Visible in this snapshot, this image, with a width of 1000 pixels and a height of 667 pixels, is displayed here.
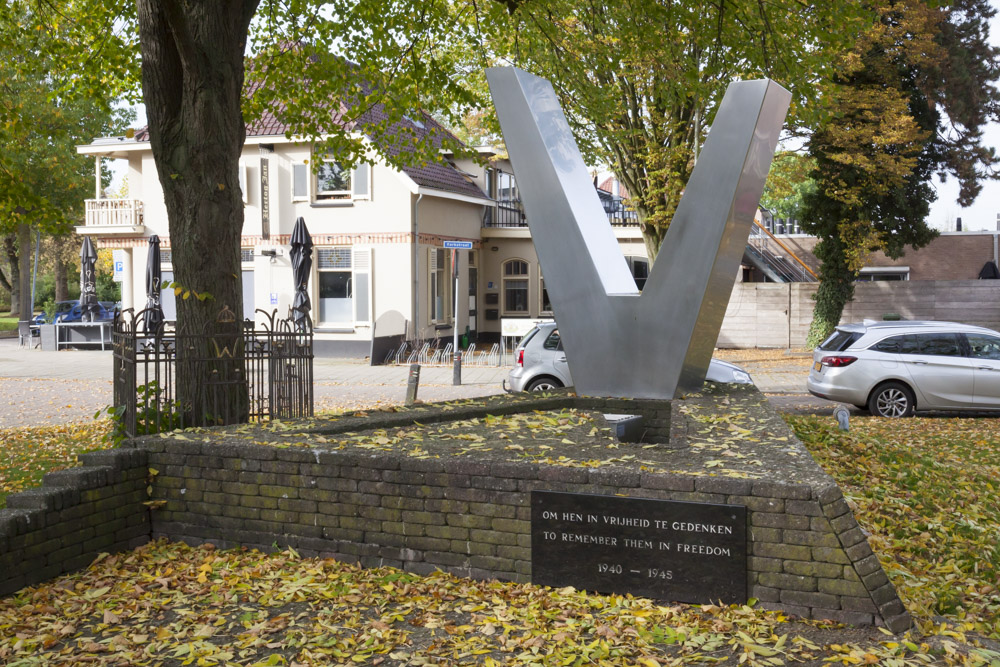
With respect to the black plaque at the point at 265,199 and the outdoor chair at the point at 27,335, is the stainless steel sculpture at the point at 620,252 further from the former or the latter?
the outdoor chair at the point at 27,335

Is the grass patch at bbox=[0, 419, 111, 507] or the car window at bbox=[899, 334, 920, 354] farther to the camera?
the car window at bbox=[899, 334, 920, 354]

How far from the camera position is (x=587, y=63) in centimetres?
1742

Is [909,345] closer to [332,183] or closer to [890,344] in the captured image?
[890,344]

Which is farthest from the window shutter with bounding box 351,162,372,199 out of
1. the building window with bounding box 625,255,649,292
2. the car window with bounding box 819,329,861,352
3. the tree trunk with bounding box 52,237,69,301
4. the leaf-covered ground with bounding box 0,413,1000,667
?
the tree trunk with bounding box 52,237,69,301

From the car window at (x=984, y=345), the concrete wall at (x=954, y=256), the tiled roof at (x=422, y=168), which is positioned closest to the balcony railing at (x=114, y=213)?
the tiled roof at (x=422, y=168)

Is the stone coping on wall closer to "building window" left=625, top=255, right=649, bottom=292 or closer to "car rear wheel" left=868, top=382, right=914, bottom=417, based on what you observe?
"car rear wheel" left=868, top=382, right=914, bottom=417

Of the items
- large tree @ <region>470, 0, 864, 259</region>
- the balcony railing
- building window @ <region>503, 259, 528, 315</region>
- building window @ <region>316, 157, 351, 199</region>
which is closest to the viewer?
large tree @ <region>470, 0, 864, 259</region>

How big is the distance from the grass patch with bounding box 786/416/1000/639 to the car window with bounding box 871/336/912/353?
1719 millimetres

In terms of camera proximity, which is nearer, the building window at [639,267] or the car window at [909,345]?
the car window at [909,345]

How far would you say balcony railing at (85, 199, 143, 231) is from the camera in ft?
99.8

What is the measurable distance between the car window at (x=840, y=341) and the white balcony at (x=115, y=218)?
23.8 metres

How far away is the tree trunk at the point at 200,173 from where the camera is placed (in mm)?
9008

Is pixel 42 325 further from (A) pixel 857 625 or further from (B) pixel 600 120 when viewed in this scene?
(A) pixel 857 625

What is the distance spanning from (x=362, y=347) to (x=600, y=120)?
520 inches
